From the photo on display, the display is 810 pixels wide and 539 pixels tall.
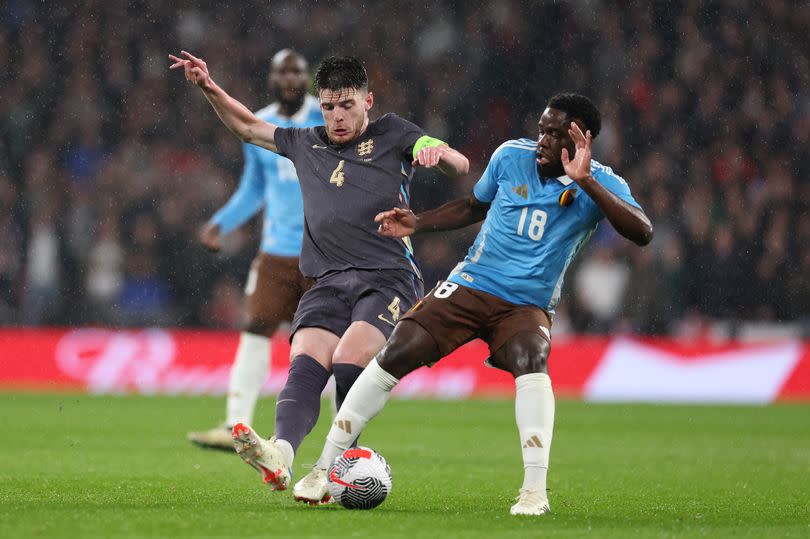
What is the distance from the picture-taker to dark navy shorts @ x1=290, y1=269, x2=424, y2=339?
6.05 m

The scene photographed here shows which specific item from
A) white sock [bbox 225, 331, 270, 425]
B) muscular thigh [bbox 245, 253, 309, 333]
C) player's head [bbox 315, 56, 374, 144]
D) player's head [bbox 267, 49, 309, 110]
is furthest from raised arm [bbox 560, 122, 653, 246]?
white sock [bbox 225, 331, 270, 425]

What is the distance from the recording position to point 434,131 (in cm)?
1766

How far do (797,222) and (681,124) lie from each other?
241cm

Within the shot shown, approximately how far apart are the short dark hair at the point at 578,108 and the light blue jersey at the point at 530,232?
18cm

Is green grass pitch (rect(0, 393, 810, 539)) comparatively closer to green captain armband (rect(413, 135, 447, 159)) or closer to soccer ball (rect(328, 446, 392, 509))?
soccer ball (rect(328, 446, 392, 509))

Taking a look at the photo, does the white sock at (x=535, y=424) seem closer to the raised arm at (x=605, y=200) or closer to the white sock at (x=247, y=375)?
the raised arm at (x=605, y=200)

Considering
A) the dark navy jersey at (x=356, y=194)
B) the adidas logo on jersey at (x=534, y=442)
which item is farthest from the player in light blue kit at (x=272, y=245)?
the adidas logo on jersey at (x=534, y=442)

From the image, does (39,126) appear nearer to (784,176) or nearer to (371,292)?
(784,176)

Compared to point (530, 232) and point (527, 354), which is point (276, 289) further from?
point (527, 354)

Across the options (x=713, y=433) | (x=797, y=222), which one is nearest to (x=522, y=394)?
(x=713, y=433)

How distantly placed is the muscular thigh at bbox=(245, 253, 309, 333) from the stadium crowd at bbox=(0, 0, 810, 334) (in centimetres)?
727

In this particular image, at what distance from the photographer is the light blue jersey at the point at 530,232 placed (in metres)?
5.88

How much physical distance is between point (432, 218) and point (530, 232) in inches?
17.9

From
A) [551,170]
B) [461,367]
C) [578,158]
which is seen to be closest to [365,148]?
[551,170]
